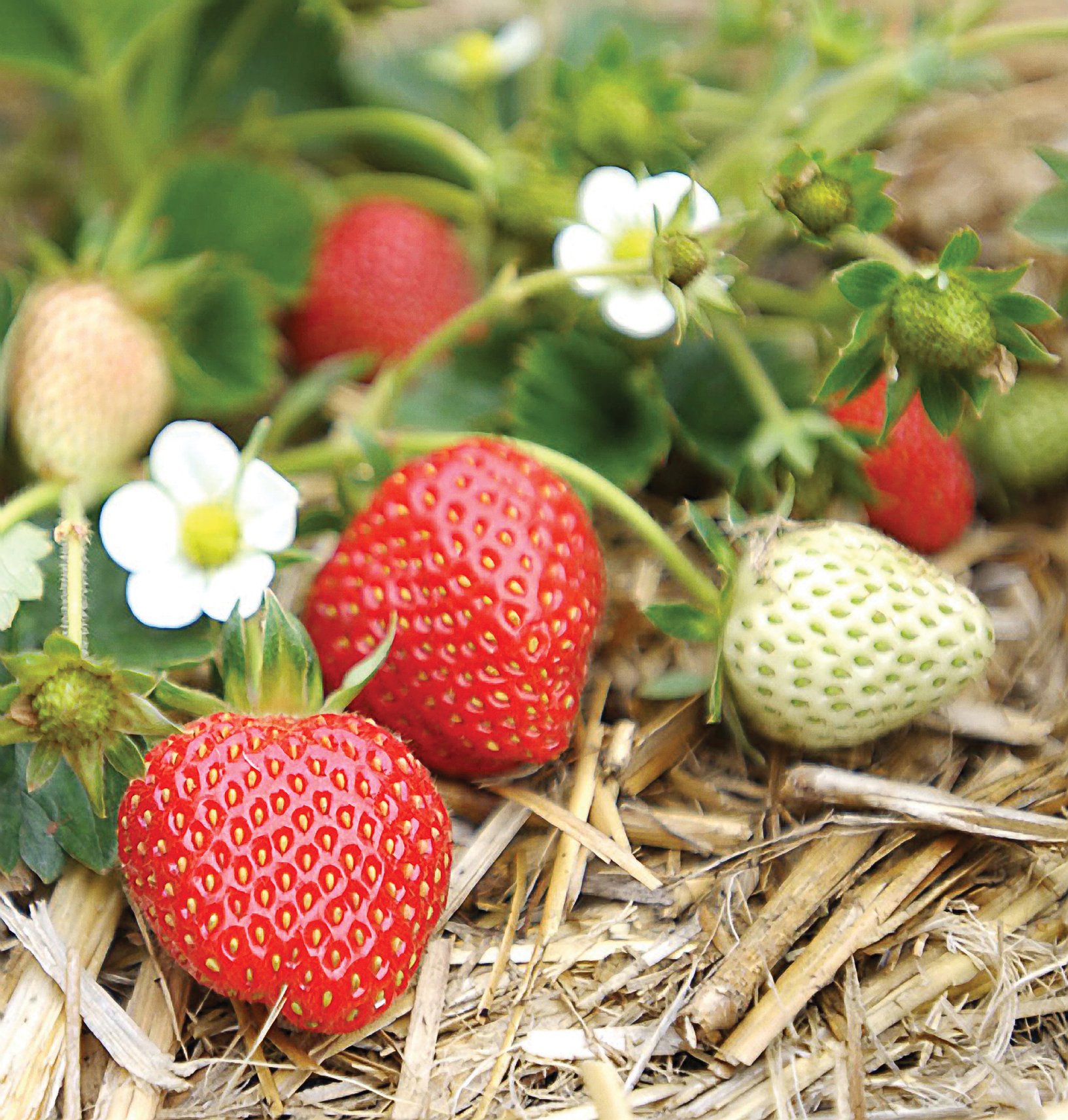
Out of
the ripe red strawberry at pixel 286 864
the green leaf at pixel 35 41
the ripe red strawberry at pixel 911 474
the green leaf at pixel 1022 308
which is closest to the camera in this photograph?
the ripe red strawberry at pixel 286 864

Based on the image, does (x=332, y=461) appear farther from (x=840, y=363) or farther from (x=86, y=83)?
(x=86, y=83)

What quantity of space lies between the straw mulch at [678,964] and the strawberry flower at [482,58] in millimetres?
839

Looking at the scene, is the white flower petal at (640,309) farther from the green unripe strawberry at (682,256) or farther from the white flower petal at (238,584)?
the white flower petal at (238,584)

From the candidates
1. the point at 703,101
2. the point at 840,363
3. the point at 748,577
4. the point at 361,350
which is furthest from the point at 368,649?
the point at 703,101

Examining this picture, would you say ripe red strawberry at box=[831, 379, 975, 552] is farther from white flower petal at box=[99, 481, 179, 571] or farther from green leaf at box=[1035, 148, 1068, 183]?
white flower petal at box=[99, 481, 179, 571]

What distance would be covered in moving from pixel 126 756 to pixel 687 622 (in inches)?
17.3

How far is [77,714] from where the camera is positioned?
0.80 metres

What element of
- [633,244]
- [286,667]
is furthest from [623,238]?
[286,667]

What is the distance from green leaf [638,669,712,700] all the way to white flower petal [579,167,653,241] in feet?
1.31

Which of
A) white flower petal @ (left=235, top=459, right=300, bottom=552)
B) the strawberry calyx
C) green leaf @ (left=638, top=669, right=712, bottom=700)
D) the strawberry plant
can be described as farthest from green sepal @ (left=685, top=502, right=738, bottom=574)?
the strawberry calyx

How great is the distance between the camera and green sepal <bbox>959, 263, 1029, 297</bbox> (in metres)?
0.90

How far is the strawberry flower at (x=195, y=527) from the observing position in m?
0.94

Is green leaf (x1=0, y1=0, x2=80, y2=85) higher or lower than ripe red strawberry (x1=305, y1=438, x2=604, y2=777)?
higher

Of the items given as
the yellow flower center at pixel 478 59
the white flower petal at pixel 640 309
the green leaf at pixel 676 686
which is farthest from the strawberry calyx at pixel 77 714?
the yellow flower center at pixel 478 59
